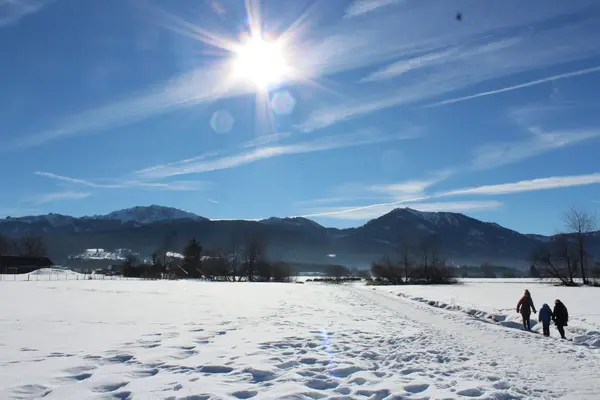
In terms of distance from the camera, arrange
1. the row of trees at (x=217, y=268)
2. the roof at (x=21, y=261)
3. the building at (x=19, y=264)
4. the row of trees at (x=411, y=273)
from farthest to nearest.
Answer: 1. the row of trees at (x=217, y=268)
2. the roof at (x=21, y=261)
3. the building at (x=19, y=264)
4. the row of trees at (x=411, y=273)

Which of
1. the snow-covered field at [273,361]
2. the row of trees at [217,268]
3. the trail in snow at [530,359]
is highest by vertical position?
the row of trees at [217,268]

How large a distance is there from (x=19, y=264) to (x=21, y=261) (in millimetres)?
943

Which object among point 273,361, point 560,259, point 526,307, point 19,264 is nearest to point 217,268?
point 19,264

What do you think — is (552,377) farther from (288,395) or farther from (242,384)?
(242,384)

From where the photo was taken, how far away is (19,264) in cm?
11562

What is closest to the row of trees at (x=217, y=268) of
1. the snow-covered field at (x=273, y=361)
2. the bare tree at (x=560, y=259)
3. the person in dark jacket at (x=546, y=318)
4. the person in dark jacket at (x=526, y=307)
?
the bare tree at (x=560, y=259)

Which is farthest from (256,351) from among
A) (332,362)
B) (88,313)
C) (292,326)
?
(88,313)

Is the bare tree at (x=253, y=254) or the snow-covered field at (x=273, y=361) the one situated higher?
the bare tree at (x=253, y=254)

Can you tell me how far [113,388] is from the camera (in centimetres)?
752

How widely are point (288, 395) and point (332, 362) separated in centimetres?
291

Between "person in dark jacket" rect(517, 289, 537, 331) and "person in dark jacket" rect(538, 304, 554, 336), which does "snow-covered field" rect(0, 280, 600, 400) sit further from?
"person in dark jacket" rect(517, 289, 537, 331)

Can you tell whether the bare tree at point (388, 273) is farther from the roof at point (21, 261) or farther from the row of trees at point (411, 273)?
the roof at point (21, 261)

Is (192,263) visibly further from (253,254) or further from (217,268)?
(253,254)

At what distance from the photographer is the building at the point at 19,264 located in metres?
111
